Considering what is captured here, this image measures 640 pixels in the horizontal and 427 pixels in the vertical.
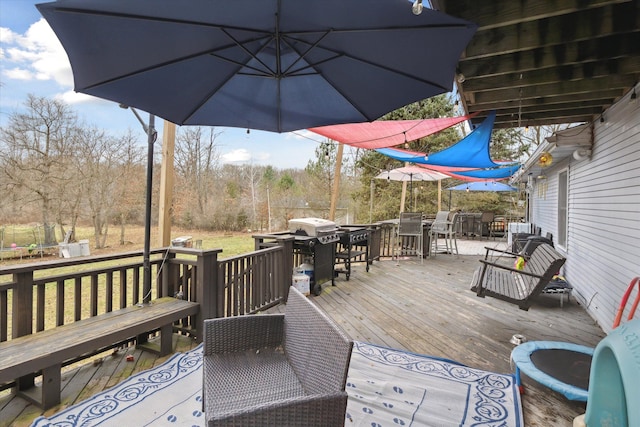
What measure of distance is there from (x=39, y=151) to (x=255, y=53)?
885 cm

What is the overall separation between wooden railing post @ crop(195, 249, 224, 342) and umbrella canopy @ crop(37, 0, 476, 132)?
132 cm

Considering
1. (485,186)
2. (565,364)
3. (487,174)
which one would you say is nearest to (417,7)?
(565,364)

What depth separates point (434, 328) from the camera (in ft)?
12.0

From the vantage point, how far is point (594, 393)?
150 centimetres

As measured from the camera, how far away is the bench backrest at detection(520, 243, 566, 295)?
3221 millimetres

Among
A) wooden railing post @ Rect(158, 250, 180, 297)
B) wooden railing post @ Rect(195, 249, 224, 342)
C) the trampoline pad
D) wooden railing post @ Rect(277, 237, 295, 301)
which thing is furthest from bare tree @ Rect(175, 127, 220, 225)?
the trampoline pad

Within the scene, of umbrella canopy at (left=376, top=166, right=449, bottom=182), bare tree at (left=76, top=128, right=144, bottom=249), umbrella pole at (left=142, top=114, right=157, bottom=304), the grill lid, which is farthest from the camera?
bare tree at (left=76, top=128, right=144, bottom=249)

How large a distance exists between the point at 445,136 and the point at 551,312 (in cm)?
1049

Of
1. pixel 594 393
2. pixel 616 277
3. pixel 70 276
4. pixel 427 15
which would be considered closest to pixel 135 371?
pixel 70 276

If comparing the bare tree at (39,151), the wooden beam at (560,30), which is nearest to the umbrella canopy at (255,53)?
the wooden beam at (560,30)

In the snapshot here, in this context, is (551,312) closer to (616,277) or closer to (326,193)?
(616,277)

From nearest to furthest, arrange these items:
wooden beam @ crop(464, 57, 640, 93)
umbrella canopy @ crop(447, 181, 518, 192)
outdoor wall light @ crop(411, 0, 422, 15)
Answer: outdoor wall light @ crop(411, 0, 422, 15), wooden beam @ crop(464, 57, 640, 93), umbrella canopy @ crop(447, 181, 518, 192)

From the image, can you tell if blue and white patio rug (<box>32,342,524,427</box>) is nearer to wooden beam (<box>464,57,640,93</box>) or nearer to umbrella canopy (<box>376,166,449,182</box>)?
wooden beam (<box>464,57,640,93</box>)

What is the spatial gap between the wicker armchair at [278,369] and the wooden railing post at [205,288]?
3.86ft
